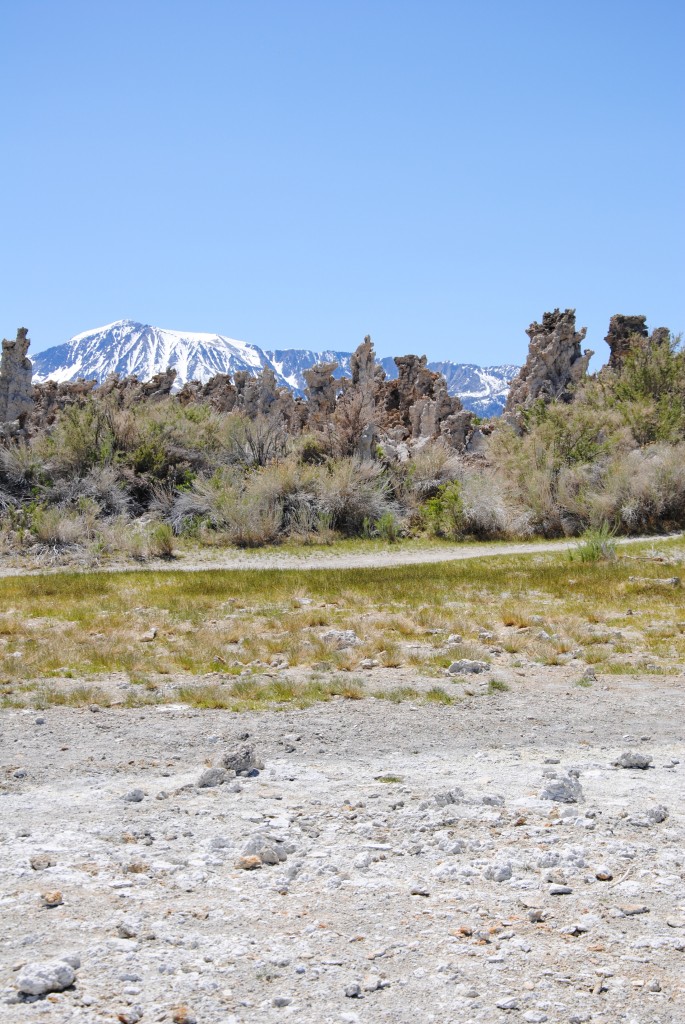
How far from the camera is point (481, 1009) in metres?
3.43

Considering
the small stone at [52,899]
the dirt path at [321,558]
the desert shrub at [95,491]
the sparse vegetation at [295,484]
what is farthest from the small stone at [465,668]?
the desert shrub at [95,491]

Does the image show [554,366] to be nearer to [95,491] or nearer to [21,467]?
[95,491]

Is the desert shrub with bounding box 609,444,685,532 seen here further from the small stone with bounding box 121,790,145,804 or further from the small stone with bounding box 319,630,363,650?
the small stone with bounding box 121,790,145,804

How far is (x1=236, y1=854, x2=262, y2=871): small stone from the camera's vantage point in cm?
466

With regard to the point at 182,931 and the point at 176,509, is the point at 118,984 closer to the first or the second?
the point at 182,931

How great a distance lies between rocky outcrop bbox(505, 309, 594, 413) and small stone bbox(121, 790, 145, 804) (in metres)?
34.2

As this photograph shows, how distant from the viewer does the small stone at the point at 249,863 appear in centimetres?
466

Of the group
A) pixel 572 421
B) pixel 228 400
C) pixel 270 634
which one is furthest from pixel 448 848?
pixel 228 400

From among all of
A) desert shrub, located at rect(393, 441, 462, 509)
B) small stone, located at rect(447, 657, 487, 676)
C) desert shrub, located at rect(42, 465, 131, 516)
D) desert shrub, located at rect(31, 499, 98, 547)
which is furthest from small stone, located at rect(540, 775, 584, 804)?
desert shrub, located at rect(393, 441, 462, 509)

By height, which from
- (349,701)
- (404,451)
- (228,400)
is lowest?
(349,701)

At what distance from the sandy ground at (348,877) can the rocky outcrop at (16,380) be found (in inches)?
860

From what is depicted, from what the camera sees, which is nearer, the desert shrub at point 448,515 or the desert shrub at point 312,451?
the desert shrub at point 448,515

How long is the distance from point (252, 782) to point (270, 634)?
5726 millimetres

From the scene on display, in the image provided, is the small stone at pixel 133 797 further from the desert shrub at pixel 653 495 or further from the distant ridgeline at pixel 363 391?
the distant ridgeline at pixel 363 391
